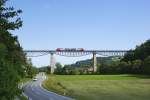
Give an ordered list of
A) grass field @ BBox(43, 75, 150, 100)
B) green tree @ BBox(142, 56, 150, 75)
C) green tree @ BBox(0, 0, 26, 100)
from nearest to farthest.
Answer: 1. green tree @ BBox(0, 0, 26, 100)
2. grass field @ BBox(43, 75, 150, 100)
3. green tree @ BBox(142, 56, 150, 75)

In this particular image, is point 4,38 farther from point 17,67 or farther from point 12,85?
point 17,67

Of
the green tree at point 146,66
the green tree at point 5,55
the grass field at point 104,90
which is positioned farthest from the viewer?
the green tree at point 146,66

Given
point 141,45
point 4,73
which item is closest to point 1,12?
point 4,73

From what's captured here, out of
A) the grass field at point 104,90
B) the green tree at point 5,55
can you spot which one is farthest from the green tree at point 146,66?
the green tree at point 5,55

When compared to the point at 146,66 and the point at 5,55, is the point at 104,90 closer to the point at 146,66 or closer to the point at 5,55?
the point at 5,55

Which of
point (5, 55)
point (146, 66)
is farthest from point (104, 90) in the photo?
point (146, 66)

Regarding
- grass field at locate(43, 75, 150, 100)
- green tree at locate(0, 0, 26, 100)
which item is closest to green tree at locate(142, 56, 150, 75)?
grass field at locate(43, 75, 150, 100)

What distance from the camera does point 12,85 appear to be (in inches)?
779

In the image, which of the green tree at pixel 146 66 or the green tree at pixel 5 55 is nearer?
the green tree at pixel 5 55

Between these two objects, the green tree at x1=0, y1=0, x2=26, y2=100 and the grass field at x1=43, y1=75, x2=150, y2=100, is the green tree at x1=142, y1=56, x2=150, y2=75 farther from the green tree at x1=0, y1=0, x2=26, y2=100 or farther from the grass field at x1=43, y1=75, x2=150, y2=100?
A: the green tree at x1=0, y1=0, x2=26, y2=100

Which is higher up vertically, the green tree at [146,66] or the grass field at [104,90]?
the green tree at [146,66]

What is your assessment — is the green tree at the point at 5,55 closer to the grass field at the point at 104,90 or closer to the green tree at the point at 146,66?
the grass field at the point at 104,90

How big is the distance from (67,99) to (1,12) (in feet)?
131

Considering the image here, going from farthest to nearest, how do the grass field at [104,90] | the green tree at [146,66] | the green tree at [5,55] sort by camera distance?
1. the green tree at [146,66]
2. the grass field at [104,90]
3. the green tree at [5,55]
